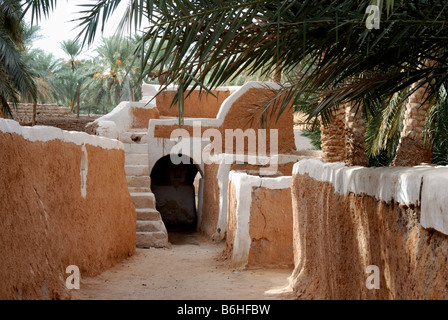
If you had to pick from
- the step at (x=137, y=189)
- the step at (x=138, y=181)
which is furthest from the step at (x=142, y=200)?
the step at (x=138, y=181)

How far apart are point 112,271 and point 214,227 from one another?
458 centimetres

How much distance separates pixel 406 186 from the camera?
3176 mm

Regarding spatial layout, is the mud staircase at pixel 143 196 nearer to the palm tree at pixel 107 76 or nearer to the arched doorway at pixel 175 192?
the arched doorway at pixel 175 192

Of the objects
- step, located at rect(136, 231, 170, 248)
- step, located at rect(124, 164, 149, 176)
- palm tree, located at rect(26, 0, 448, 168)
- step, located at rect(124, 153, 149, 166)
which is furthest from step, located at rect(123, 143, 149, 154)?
palm tree, located at rect(26, 0, 448, 168)

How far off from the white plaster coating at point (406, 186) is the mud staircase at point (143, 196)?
6.98 m

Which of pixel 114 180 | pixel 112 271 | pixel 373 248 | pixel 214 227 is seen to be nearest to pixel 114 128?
pixel 214 227

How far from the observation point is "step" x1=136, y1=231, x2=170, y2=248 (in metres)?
11.5

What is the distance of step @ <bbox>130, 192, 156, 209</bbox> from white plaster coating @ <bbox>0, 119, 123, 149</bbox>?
3.06 m

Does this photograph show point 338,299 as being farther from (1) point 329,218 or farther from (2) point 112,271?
(2) point 112,271

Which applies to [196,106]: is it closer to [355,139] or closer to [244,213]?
→ [355,139]

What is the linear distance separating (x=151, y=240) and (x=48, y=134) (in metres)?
5.59

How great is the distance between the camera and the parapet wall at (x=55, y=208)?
16.3 ft

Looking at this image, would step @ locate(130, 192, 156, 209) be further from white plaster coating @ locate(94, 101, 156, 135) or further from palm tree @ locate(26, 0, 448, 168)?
palm tree @ locate(26, 0, 448, 168)

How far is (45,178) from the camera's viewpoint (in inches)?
244
